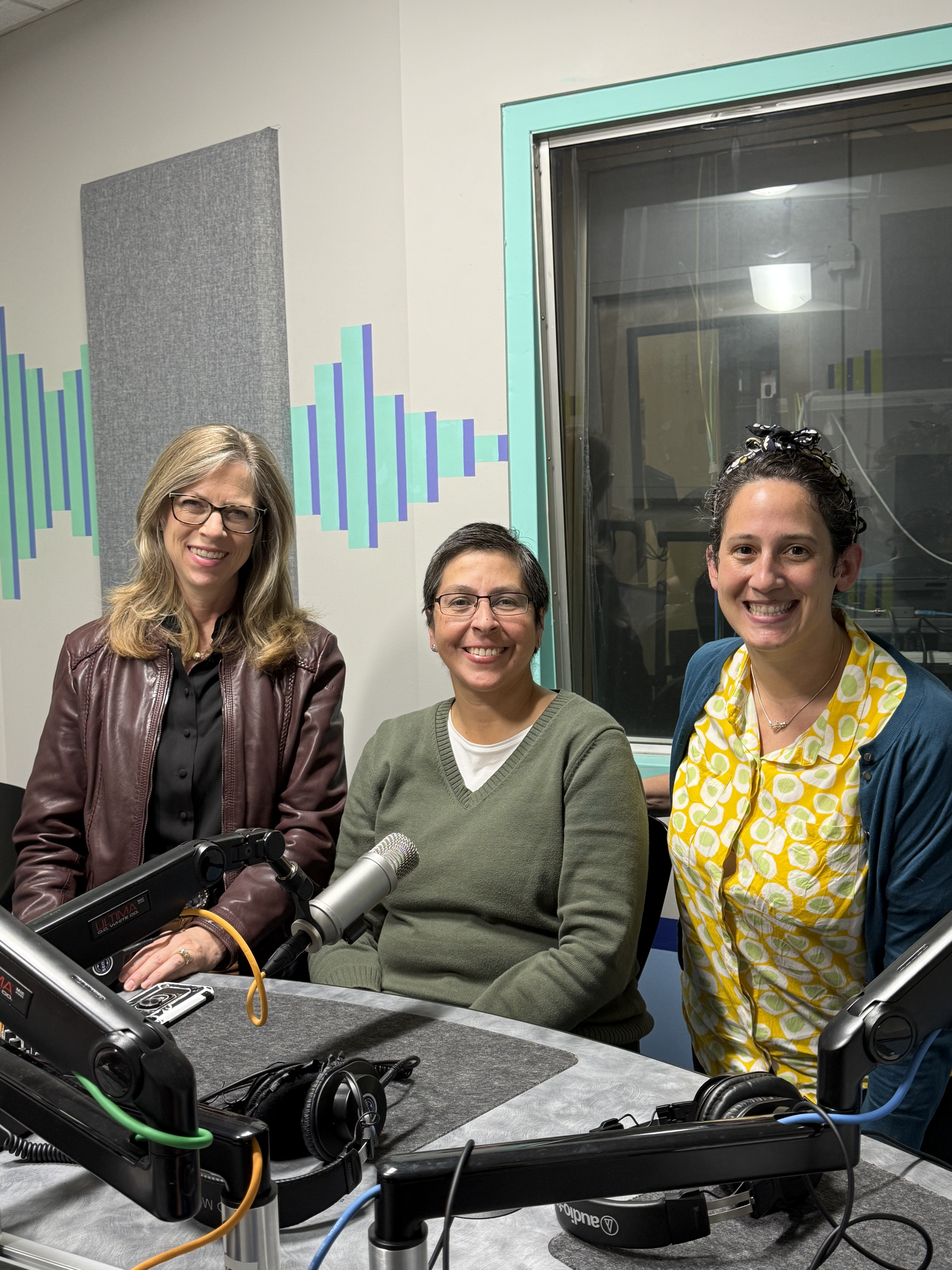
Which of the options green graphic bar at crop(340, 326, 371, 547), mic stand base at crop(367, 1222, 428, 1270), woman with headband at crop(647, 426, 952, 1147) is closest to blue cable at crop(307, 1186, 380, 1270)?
mic stand base at crop(367, 1222, 428, 1270)

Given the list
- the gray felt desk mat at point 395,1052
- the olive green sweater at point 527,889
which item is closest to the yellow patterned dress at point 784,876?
the olive green sweater at point 527,889

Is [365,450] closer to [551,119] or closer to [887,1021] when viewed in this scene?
[551,119]

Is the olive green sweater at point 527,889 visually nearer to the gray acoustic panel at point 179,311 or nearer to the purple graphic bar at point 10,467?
the gray acoustic panel at point 179,311

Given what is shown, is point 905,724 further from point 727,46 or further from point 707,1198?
point 727,46

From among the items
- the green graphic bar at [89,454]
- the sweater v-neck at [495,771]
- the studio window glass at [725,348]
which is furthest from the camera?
the green graphic bar at [89,454]

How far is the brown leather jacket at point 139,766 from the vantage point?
208 centimetres

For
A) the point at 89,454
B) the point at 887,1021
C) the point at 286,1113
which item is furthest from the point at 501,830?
the point at 89,454

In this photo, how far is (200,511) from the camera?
215 cm

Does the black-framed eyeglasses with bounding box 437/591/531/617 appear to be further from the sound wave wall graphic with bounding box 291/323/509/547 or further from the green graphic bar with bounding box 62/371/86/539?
the green graphic bar with bounding box 62/371/86/539

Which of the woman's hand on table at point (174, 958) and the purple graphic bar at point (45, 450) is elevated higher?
the purple graphic bar at point (45, 450)

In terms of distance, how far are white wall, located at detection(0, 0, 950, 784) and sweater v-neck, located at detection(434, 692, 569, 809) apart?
3.61ft

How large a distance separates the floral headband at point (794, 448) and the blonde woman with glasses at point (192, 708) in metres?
0.93

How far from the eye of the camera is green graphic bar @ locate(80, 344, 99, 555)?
3.66 meters

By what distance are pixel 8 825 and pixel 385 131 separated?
1.99 m
